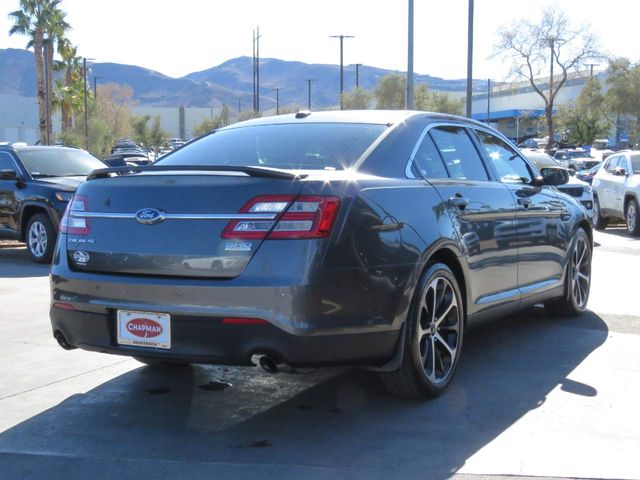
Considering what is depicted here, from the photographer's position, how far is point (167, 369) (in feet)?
18.8

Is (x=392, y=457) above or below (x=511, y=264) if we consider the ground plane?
below

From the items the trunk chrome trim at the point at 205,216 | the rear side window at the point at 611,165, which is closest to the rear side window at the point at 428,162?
the trunk chrome trim at the point at 205,216

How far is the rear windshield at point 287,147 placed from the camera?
4.87 m

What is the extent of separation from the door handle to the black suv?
728cm

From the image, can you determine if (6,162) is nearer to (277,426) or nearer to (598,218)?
(277,426)

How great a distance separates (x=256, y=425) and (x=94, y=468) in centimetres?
94

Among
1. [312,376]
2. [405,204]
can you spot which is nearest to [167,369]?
[312,376]

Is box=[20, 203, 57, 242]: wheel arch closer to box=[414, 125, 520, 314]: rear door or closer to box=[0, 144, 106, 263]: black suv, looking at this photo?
box=[0, 144, 106, 263]: black suv

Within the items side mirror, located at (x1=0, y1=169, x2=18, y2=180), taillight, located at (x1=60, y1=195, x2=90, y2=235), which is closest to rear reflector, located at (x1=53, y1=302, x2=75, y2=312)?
taillight, located at (x1=60, y1=195, x2=90, y2=235)

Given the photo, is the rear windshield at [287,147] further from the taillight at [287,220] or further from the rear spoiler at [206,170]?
the taillight at [287,220]

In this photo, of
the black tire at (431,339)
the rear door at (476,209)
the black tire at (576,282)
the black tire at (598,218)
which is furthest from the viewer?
the black tire at (598,218)

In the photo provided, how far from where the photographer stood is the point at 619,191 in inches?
643

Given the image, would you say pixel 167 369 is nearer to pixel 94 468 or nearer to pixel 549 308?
pixel 94 468

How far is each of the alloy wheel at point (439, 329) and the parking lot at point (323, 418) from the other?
197mm
